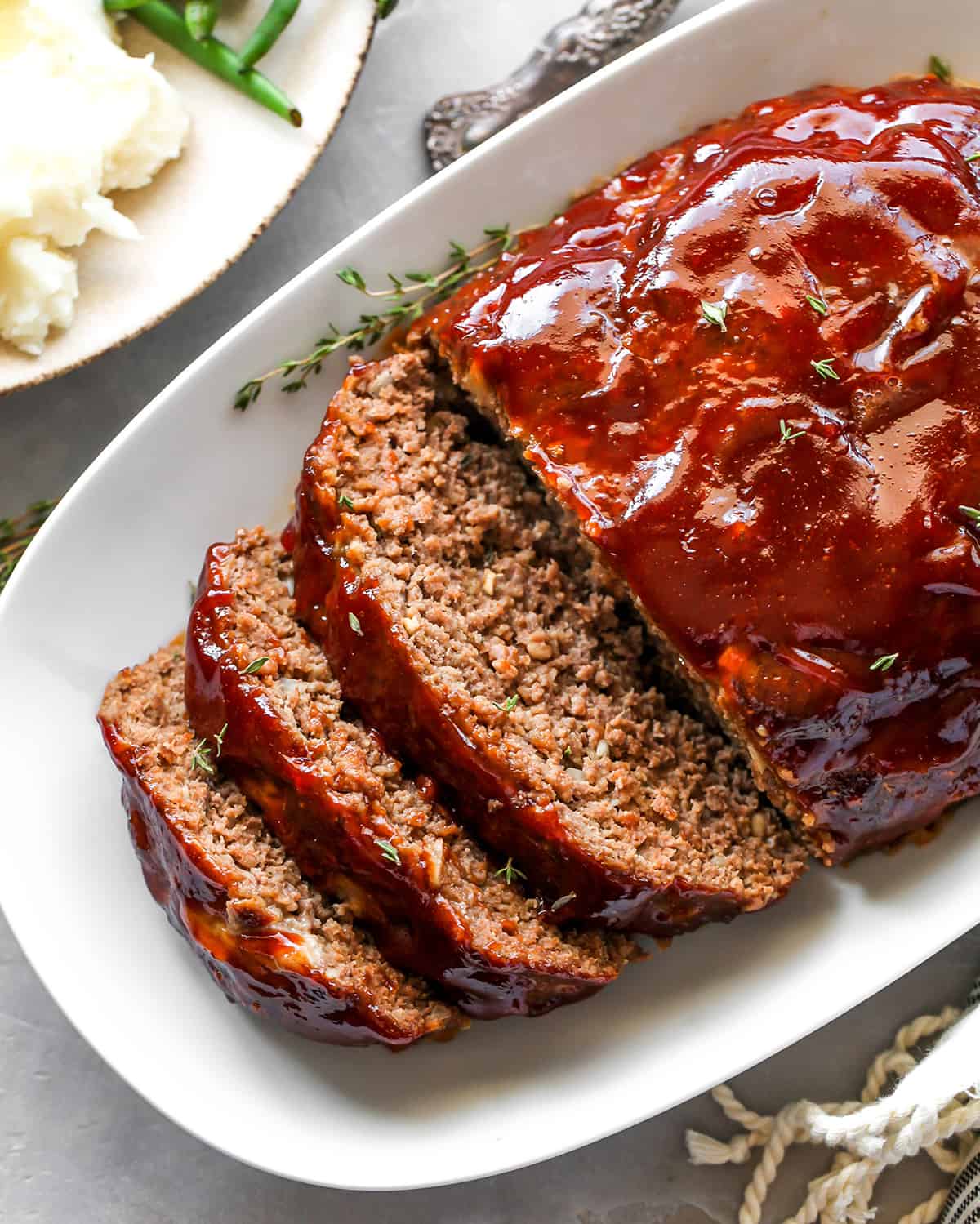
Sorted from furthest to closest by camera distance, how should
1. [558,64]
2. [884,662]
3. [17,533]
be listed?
[17,533]
[558,64]
[884,662]

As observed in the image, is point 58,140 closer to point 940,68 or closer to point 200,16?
point 200,16

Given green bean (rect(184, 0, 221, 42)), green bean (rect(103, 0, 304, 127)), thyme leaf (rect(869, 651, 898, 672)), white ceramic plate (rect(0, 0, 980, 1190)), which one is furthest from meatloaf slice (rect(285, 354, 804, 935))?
green bean (rect(184, 0, 221, 42))

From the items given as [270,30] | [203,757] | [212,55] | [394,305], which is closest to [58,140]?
[212,55]

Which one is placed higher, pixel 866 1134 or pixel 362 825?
pixel 362 825

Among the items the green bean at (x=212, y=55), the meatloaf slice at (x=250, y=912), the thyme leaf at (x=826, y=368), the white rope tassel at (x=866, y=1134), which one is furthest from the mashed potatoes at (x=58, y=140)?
the white rope tassel at (x=866, y=1134)

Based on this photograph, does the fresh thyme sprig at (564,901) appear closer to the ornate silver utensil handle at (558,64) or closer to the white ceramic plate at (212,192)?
the white ceramic plate at (212,192)

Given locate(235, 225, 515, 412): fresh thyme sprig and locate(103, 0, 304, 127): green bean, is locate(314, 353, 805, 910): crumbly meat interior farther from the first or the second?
locate(103, 0, 304, 127): green bean

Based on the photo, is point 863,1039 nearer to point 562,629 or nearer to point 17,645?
point 562,629
